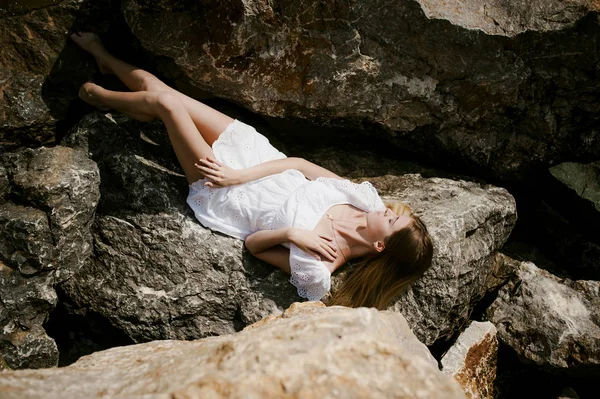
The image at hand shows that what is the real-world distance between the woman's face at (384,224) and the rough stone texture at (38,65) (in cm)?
216

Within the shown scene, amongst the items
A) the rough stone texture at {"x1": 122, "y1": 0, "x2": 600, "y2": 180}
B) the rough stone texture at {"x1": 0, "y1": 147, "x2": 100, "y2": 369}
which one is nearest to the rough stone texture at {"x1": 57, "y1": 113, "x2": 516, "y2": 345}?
the rough stone texture at {"x1": 0, "y1": 147, "x2": 100, "y2": 369}

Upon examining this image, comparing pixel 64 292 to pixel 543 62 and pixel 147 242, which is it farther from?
pixel 543 62

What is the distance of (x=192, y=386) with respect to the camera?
192 centimetres

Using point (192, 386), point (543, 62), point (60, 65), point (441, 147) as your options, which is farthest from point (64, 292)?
point (543, 62)

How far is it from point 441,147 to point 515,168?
2.03 feet

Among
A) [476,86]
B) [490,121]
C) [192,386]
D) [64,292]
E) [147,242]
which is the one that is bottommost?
[64,292]

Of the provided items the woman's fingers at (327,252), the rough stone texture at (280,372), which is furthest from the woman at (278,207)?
the rough stone texture at (280,372)

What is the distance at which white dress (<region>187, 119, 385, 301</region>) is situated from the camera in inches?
140

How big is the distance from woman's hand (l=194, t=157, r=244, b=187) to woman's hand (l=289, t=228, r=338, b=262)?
1.74 ft

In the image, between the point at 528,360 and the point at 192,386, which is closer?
the point at 192,386

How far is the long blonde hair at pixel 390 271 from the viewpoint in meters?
3.61

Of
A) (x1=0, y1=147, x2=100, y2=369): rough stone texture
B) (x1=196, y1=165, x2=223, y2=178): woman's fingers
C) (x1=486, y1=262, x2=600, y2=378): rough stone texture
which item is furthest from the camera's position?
(x1=486, y1=262, x2=600, y2=378): rough stone texture

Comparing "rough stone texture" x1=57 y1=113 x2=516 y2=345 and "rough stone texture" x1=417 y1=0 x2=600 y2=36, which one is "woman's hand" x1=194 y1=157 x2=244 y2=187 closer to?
"rough stone texture" x1=57 y1=113 x2=516 y2=345

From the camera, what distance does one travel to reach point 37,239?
3.23 metres
